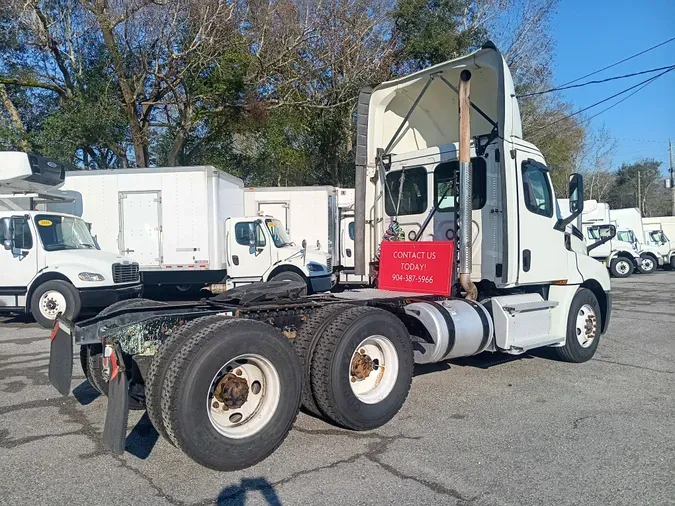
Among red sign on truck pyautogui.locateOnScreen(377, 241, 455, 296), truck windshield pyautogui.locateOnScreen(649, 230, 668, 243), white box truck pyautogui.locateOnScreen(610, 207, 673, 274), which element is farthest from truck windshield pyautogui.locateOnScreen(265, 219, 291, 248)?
truck windshield pyautogui.locateOnScreen(649, 230, 668, 243)

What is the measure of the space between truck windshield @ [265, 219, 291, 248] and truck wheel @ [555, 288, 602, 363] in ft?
28.8

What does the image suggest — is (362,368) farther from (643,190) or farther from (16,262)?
(643,190)

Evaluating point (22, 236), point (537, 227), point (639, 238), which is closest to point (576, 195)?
point (537, 227)

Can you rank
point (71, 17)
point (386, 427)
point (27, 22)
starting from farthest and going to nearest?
point (71, 17) < point (27, 22) < point (386, 427)

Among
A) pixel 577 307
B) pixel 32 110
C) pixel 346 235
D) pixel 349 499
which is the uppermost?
pixel 32 110

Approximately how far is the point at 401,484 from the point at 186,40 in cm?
1852

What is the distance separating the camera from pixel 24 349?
9445 mm

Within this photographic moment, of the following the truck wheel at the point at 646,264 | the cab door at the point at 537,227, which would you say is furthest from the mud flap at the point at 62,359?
the truck wheel at the point at 646,264

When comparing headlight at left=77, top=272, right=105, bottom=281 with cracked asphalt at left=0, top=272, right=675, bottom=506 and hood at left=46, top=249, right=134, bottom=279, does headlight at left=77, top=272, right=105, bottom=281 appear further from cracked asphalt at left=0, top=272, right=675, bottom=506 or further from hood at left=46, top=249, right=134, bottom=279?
cracked asphalt at left=0, top=272, right=675, bottom=506

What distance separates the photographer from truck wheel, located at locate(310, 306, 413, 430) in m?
5.03

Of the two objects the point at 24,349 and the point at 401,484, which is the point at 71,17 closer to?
the point at 24,349

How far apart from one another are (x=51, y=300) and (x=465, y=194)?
8.84 m

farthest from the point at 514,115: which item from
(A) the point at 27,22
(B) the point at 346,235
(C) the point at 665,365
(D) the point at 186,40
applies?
(A) the point at 27,22

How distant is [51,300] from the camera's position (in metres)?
11.7
